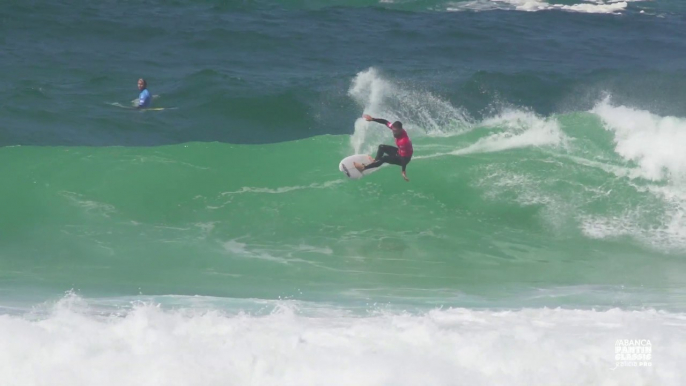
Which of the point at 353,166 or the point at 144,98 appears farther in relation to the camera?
the point at 144,98

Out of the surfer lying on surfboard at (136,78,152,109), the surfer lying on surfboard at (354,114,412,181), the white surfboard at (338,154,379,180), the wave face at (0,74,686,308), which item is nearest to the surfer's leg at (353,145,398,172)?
the surfer lying on surfboard at (354,114,412,181)

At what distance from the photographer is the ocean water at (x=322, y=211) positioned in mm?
7152

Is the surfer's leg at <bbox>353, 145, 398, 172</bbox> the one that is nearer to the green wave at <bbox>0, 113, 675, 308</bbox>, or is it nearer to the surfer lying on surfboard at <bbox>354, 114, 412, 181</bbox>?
the surfer lying on surfboard at <bbox>354, 114, 412, 181</bbox>

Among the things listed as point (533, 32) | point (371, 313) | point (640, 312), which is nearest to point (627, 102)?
point (533, 32)

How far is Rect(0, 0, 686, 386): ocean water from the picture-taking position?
7.15 meters

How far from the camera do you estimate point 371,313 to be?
8.49m

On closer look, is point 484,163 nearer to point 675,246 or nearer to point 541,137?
point 541,137

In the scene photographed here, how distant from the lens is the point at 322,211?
471 inches

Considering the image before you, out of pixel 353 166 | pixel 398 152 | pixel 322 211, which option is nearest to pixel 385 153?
pixel 398 152

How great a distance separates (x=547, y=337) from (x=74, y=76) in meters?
14.6

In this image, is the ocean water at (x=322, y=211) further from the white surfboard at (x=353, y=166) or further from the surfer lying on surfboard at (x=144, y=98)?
the white surfboard at (x=353, y=166)

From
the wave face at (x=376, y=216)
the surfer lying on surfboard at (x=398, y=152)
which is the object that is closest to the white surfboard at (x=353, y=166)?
the surfer lying on surfboard at (x=398, y=152)

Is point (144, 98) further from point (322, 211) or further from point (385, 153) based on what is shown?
point (385, 153)

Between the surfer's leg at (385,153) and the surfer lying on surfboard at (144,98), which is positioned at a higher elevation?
the surfer lying on surfboard at (144,98)
